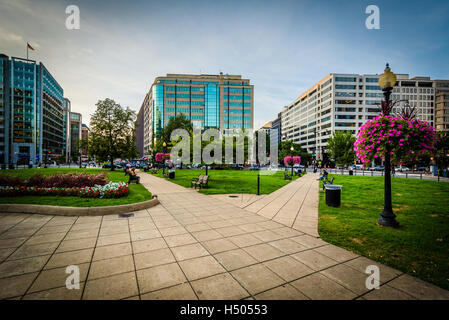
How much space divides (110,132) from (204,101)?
204ft

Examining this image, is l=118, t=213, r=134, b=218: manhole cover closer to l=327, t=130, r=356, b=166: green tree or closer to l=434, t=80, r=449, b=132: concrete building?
l=327, t=130, r=356, b=166: green tree

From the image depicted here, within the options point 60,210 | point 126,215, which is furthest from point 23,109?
point 126,215

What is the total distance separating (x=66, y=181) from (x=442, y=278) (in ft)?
48.4

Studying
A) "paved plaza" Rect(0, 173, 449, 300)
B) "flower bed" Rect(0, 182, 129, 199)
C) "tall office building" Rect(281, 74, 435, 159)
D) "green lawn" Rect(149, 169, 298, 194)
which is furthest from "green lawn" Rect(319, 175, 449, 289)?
"tall office building" Rect(281, 74, 435, 159)

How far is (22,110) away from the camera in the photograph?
252 ft

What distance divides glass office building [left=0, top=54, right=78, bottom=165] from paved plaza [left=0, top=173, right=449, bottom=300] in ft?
297

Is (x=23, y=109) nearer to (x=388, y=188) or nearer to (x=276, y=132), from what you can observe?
(x=388, y=188)

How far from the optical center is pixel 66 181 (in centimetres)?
1062

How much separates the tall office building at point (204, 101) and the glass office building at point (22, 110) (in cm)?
4557

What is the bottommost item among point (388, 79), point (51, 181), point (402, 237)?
point (402, 237)

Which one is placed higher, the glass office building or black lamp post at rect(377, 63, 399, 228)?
the glass office building

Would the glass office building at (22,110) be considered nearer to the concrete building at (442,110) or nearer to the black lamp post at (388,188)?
the black lamp post at (388,188)

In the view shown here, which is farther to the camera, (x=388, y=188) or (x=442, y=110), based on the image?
(x=442, y=110)

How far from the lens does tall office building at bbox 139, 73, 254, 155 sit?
291 feet
